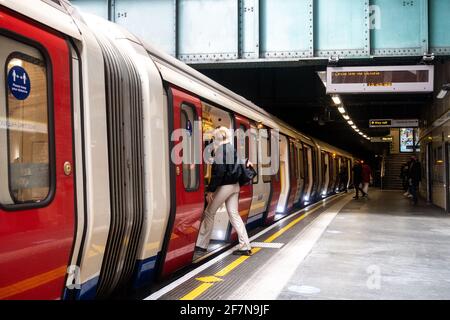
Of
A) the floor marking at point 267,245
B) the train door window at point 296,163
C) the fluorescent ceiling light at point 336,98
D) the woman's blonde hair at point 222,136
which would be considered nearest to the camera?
the woman's blonde hair at point 222,136

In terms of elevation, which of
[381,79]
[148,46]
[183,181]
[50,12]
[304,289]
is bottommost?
[304,289]

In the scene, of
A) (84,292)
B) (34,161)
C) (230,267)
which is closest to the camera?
(34,161)

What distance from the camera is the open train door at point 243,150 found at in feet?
24.6

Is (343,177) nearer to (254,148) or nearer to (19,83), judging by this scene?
(254,148)

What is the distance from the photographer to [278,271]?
18.6ft

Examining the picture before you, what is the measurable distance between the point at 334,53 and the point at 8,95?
8659 mm

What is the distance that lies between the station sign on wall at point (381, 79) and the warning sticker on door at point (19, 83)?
8.71 meters

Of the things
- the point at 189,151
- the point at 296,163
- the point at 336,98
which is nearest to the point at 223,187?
the point at 189,151

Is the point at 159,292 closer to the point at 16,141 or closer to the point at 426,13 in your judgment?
the point at 16,141

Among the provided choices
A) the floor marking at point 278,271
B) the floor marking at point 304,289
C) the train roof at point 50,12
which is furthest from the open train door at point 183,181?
the train roof at point 50,12

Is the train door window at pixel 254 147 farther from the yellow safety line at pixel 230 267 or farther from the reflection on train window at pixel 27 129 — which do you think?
the reflection on train window at pixel 27 129

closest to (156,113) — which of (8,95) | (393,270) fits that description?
(8,95)

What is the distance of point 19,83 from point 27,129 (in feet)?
0.94

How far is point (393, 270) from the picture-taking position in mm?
5832
